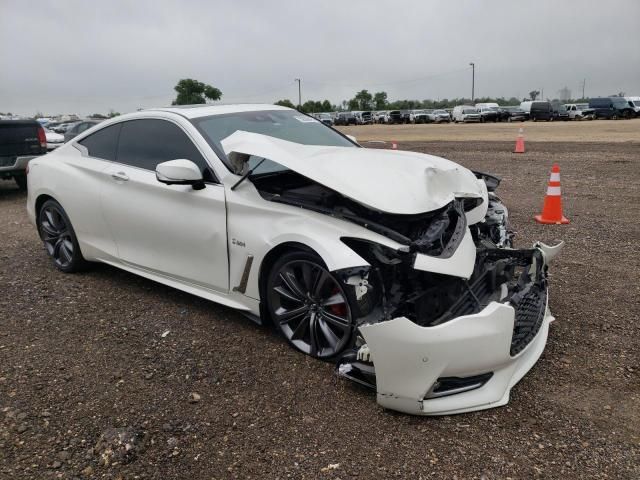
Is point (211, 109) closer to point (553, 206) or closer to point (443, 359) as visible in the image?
point (443, 359)

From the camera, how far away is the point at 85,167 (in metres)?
4.72


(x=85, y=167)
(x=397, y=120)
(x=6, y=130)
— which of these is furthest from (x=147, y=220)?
(x=397, y=120)

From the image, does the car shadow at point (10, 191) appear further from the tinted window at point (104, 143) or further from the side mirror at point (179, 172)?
the side mirror at point (179, 172)

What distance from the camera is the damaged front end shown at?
2605mm

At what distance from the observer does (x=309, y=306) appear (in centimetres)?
327

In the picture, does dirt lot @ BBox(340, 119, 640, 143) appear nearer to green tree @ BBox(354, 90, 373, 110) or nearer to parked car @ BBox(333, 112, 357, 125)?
parked car @ BBox(333, 112, 357, 125)

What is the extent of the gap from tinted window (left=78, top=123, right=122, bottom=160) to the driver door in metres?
0.08

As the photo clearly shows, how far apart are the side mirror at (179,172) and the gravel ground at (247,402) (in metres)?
1.11

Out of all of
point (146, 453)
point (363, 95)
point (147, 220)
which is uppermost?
point (363, 95)

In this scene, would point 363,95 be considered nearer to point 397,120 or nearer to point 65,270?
point 397,120

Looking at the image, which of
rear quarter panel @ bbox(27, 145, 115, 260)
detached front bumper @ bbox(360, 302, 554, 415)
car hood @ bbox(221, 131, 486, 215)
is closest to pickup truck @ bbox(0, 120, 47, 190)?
rear quarter panel @ bbox(27, 145, 115, 260)

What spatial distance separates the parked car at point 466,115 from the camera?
4531 centimetres

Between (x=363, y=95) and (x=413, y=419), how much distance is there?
4334 inches

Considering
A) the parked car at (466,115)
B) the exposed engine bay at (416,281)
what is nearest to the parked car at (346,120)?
the parked car at (466,115)
